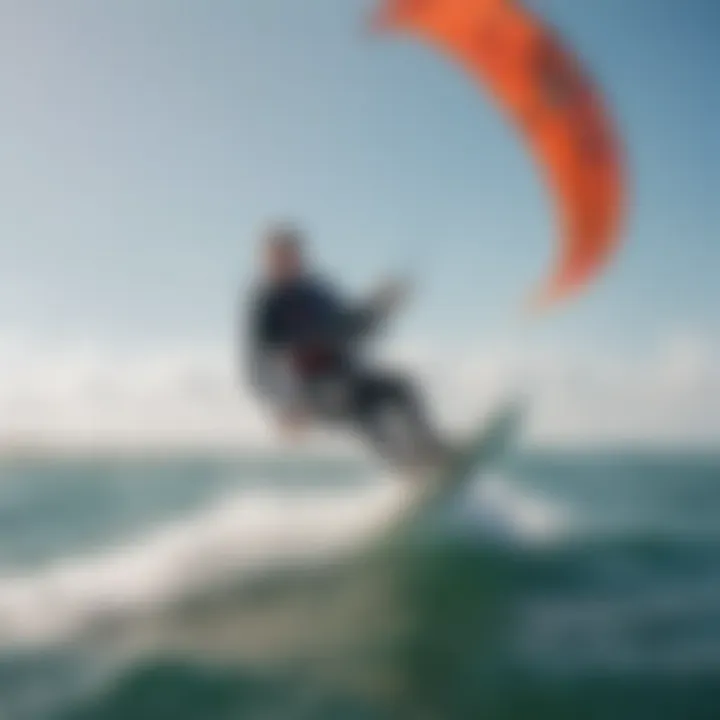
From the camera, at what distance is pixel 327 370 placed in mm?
1606

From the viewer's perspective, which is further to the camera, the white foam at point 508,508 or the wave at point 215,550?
the white foam at point 508,508

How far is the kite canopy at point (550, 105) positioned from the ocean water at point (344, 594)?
31cm

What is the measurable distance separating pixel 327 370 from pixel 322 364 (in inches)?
0.4

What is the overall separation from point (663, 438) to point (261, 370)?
0.61 meters

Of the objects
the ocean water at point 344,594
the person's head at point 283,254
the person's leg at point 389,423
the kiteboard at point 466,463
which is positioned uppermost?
the person's head at point 283,254

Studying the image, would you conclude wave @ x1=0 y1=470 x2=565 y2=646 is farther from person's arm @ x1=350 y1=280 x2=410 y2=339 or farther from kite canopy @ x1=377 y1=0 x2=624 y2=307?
kite canopy @ x1=377 y1=0 x2=624 y2=307

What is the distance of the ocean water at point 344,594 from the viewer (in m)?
1.52

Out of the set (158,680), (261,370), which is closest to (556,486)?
(261,370)

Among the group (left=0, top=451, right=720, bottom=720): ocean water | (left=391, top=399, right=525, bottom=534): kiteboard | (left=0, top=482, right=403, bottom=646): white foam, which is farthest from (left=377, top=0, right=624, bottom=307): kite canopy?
(left=0, top=482, right=403, bottom=646): white foam

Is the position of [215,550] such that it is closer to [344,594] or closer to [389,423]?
[344,594]

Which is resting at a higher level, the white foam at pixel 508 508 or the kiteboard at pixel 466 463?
the kiteboard at pixel 466 463

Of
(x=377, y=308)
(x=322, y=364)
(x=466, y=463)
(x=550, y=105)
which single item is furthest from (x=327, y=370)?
(x=550, y=105)

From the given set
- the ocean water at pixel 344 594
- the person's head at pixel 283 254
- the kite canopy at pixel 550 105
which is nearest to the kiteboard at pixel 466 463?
Result: the ocean water at pixel 344 594

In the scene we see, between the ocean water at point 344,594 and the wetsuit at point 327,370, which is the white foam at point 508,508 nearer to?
the ocean water at point 344,594
